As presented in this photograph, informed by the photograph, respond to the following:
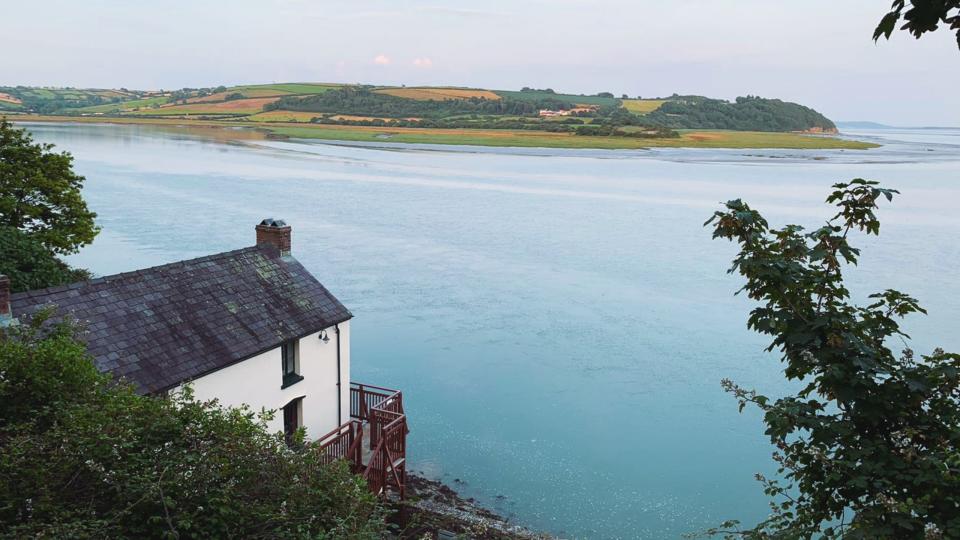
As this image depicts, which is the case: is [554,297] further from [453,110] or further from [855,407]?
[453,110]

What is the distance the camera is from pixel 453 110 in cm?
14725

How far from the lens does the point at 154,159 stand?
77.3 m

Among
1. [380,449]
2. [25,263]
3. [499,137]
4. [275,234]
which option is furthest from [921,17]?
[499,137]

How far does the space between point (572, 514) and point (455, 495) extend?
2637 millimetres

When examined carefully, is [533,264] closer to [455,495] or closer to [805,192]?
[455,495]

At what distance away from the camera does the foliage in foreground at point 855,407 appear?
592cm

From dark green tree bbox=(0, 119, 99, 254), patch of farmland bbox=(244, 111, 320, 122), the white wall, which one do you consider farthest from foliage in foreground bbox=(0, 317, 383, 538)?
patch of farmland bbox=(244, 111, 320, 122)

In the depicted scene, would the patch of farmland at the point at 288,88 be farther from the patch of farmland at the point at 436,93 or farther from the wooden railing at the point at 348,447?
the wooden railing at the point at 348,447

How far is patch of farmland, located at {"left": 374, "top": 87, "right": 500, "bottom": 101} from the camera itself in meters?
158

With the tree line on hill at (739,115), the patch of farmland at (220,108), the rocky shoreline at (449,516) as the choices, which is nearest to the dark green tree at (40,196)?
the rocky shoreline at (449,516)

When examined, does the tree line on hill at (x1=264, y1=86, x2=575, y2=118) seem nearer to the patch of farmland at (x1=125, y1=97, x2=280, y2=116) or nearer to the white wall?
A: the patch of farmland at (x1=125, y1=97, x2=280, y2=116)

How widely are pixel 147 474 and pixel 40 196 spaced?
20.7m

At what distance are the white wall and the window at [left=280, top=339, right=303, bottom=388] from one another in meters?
0.11

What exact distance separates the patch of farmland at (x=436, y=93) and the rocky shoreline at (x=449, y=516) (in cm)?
14298
